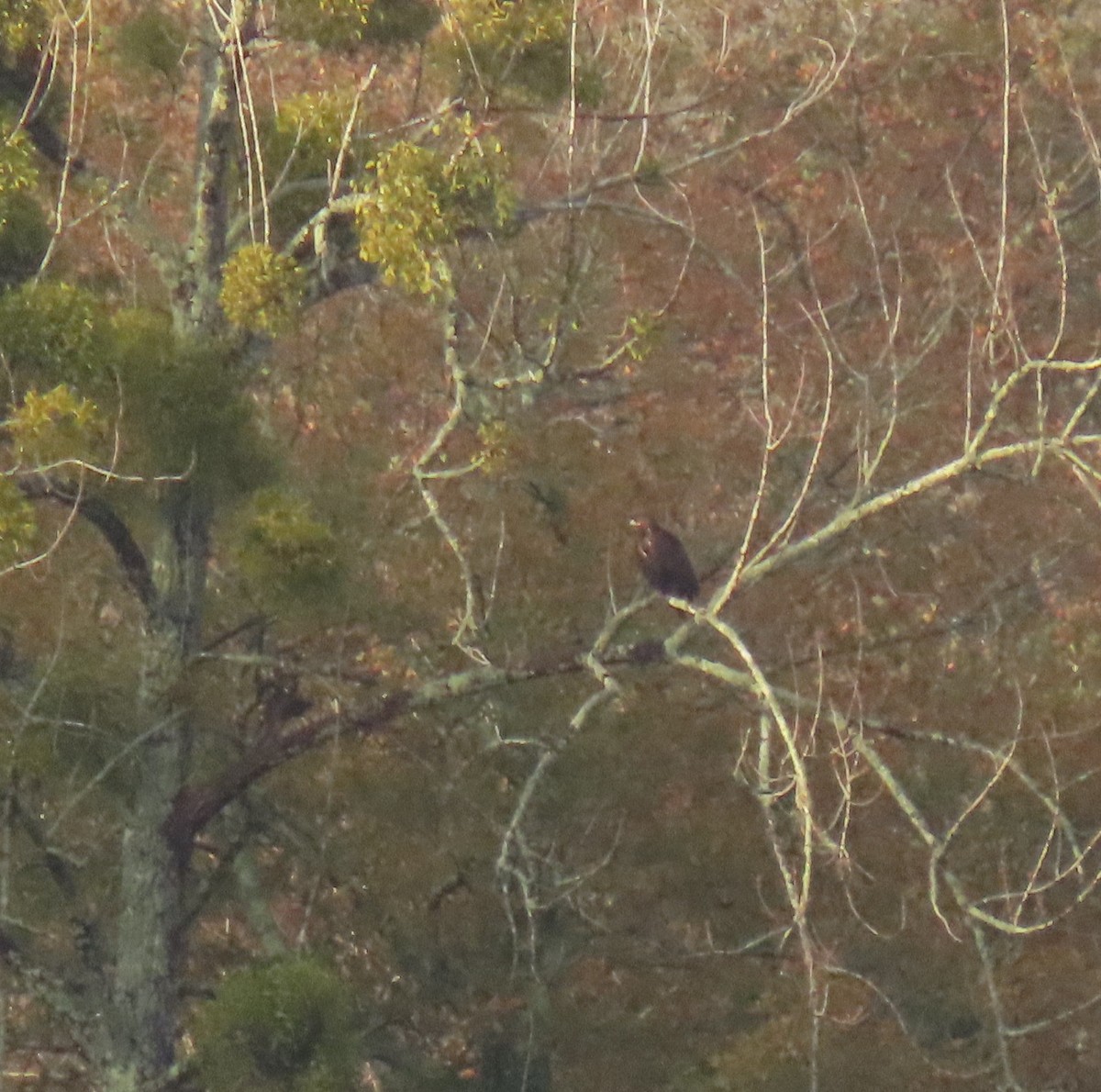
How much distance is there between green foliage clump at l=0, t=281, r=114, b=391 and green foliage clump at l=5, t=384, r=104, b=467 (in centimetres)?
23

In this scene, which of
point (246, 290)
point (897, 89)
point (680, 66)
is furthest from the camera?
point (897, 89)

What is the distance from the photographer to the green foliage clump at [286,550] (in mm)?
6789

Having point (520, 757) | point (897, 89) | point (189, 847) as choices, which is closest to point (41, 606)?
point (189, 847)

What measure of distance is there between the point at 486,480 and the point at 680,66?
2676 millimetres

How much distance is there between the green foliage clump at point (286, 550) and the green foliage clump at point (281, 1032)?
1.49 metres

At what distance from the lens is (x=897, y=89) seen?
12.4 metres

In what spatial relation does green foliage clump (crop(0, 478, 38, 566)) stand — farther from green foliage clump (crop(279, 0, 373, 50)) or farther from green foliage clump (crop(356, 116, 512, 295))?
green foliage clump (crop(279, 0, 373, 50))

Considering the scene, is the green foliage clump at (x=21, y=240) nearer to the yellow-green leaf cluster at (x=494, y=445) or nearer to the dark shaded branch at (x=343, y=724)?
the yellow-green leaf cluster at (x=494, y=445)

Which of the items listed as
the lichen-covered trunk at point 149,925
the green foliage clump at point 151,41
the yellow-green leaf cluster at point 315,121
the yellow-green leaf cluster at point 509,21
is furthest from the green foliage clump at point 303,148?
the lichen-covered trunk at point 149,925

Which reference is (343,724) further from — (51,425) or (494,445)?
(51,425)

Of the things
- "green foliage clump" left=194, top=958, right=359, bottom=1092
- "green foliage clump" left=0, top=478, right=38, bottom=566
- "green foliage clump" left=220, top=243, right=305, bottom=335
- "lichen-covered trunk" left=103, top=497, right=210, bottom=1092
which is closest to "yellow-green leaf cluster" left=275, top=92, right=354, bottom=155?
"green foliage clump" left=220, top=243, right=305, bottom=335

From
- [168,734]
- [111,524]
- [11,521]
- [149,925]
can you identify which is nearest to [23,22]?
[111,524]

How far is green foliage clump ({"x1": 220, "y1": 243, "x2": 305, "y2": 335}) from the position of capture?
675 centimetres

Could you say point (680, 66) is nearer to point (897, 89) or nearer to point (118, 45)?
point (897, 89)
